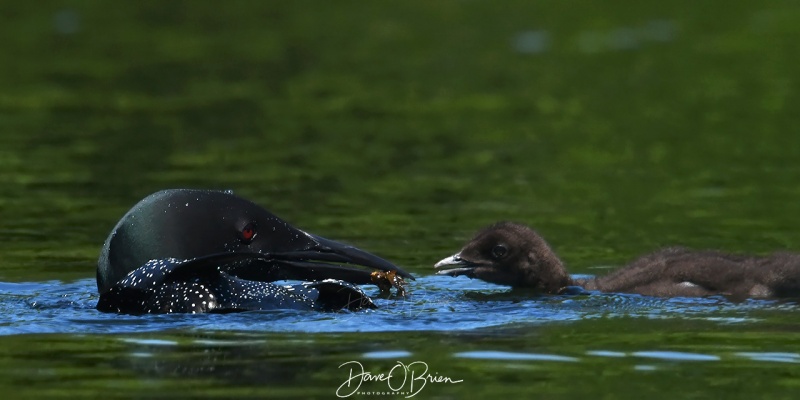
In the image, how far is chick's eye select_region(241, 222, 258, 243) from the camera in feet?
31.0

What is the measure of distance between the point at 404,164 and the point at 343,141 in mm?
1506

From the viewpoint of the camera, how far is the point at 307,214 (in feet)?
42.8

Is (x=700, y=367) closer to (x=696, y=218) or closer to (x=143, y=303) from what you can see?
(x=143, y=303)

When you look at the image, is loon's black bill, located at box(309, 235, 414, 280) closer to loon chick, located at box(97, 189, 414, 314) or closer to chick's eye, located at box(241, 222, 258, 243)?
loon chick, located at box(97, 189, 414, 314)

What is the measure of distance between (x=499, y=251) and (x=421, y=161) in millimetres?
4780

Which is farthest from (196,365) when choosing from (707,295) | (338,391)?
(707,295)

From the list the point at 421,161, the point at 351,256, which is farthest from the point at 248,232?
the point at 421,161

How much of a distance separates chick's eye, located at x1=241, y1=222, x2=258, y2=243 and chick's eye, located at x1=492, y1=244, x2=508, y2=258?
1.99m
